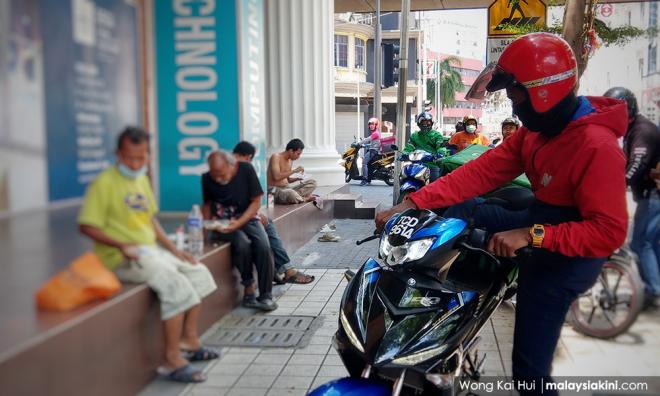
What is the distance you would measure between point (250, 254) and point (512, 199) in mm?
1078

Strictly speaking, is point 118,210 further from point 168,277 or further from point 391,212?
point 391,212

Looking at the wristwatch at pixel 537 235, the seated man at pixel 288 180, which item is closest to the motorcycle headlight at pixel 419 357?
the wristwatch at pixel 537 235

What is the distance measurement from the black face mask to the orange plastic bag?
131cm

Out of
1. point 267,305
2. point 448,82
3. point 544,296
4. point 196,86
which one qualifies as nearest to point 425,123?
point 267,305

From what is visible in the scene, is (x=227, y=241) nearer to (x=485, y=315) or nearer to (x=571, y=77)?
(x=485, y=315)

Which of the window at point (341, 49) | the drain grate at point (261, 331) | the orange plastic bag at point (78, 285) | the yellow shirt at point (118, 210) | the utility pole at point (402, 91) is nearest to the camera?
the yellow shirt at point (118, 210)

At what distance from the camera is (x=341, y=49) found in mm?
34781

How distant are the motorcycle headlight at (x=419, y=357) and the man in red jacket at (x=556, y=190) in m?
0.27

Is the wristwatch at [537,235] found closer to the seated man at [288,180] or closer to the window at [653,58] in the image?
the window at [653,58]

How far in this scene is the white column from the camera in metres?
8.02

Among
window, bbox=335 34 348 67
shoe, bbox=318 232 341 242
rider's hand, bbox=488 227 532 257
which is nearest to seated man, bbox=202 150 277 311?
rider's hand, bbox=488 227 532 257

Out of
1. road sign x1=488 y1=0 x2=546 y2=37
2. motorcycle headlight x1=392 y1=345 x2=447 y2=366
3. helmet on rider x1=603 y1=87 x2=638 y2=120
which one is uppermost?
road sign x1=488 y1=0 x2=546 y2=37

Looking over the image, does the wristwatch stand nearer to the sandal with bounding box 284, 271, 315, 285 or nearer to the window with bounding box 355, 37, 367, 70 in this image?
the sandal with bounding box 284, 271, 315, 285

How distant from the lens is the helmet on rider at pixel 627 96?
1925 millimetres
